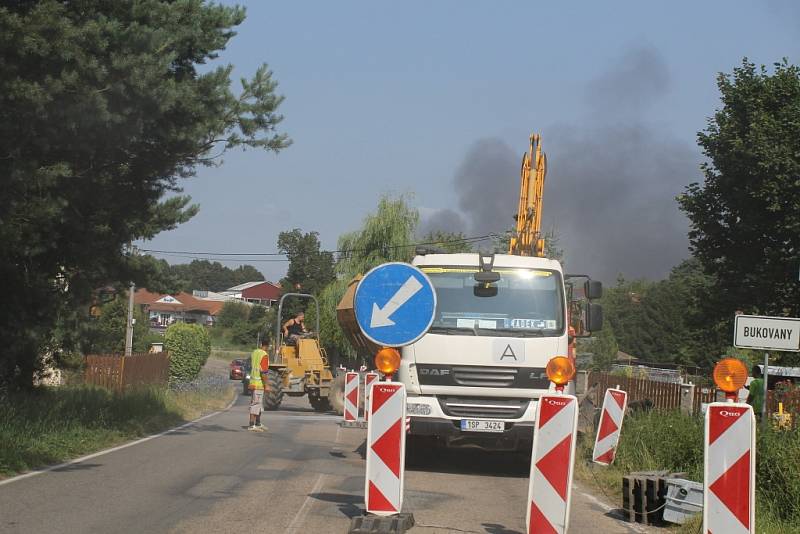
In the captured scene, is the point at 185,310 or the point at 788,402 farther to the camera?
the point at 185,310

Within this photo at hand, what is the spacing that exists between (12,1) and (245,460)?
22.1 feet

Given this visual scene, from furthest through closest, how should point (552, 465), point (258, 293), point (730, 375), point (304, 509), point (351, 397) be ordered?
point (258, 293)
point (351, 397)
point (304, 509)
point (552, 465)
point (730, 375)

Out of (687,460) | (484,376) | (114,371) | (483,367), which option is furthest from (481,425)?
(114,371)

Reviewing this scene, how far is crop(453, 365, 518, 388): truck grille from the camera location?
41.2 ft

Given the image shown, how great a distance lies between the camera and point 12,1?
44.0ft

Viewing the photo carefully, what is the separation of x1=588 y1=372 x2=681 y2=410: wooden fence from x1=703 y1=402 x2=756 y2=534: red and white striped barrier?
9237 millimetres

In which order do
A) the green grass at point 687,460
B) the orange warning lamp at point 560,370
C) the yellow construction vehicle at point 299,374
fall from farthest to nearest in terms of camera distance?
the yellow construction vehicle at point 299,374 < the green grass at point 687,460 < the orange warning lamp at point 560,370

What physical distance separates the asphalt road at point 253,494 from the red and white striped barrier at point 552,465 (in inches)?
40.4

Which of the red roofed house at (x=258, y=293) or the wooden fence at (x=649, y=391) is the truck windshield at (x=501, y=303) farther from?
the red roofed house at (x=258, y=293)

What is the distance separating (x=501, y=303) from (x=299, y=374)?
1967 centimetres

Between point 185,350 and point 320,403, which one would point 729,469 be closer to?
point 320,403

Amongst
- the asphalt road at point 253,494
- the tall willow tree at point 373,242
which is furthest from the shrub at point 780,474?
the tall willow tree at point 373,242

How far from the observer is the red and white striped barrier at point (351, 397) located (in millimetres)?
21188

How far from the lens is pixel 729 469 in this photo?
24.0 feet
